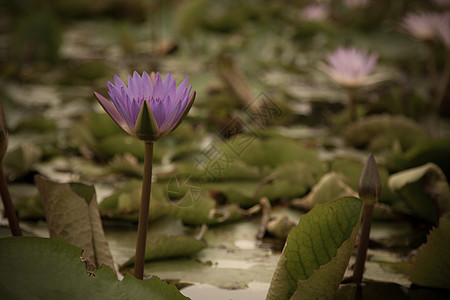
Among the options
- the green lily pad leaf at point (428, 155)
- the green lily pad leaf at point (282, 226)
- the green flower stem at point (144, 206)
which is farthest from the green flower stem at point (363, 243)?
the green lily pad leaf at point (428, 155)

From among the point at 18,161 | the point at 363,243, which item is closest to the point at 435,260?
the point at 363,243

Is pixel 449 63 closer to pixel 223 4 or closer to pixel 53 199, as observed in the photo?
pixel 53 199

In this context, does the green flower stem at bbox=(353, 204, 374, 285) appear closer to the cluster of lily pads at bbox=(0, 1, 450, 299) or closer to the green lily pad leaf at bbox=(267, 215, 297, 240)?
the cluster of lily pads at bbox=(0, 1, 450, 299)

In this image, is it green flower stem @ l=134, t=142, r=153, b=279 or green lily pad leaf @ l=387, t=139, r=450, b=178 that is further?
→ green lily pad leaf @ l=387, t=139, r=450, b=178

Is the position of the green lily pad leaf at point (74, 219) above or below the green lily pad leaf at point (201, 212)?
Result: above

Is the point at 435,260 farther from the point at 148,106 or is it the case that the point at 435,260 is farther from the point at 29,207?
the point at 29,207

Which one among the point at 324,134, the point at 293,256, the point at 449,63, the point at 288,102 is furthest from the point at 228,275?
Answer: the point at 288,102

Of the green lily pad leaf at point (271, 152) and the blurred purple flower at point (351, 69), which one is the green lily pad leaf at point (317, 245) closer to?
the green lily pad leaf at point (271, 152)

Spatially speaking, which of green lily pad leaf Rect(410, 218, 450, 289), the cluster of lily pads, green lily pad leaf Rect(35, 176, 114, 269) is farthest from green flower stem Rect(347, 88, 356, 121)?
green lily pad leaf Rect(35, 176, 114, 269)
